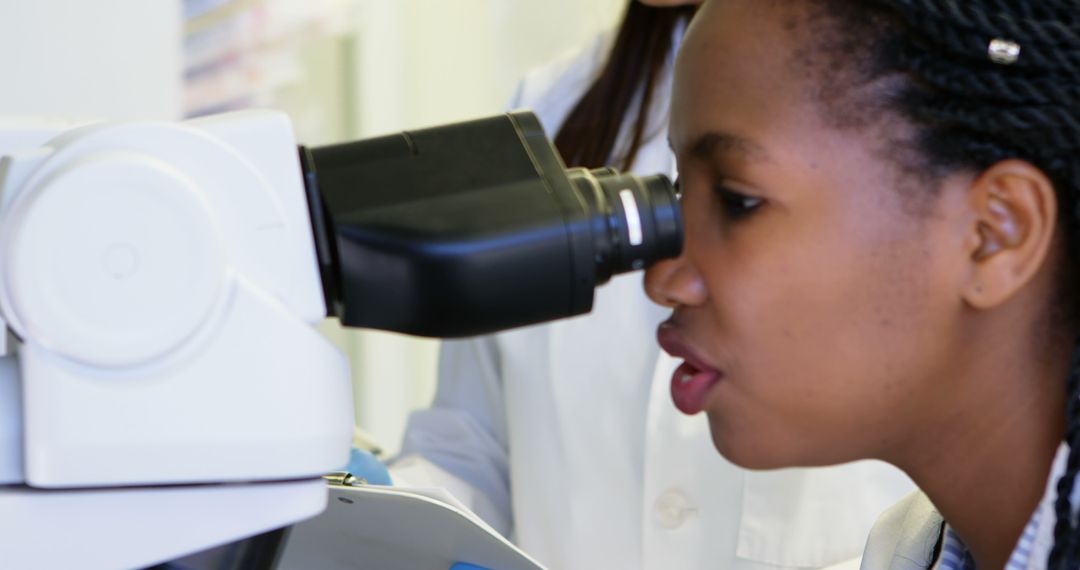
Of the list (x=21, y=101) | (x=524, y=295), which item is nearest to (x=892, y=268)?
(x=524, y=295)

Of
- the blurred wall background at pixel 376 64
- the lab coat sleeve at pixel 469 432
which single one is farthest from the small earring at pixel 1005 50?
the blurred wall background at pixel 376 64

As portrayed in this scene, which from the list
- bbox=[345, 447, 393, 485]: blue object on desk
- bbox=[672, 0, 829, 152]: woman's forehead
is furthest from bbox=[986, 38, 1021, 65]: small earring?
bbox=[345, 447, 393, 485]: blue object on desk

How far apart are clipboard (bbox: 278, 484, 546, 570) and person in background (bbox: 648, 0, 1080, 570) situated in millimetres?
210

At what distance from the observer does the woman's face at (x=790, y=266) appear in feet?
2.44

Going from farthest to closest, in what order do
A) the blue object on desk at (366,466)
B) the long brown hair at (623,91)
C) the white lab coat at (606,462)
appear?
the long brown hair at (623,91) → the white lab coat at (606,462) → the blue object on desk at (366,466)

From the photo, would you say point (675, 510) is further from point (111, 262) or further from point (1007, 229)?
point (111, 262)

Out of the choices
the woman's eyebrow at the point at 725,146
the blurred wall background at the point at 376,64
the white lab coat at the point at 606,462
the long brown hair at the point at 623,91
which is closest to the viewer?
the woman's eyebrow at the point at 725,146

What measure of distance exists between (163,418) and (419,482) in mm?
637

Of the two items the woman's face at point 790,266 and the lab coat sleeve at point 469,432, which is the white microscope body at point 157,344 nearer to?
the woman's face at point 790,266

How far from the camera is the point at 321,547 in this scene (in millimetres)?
732

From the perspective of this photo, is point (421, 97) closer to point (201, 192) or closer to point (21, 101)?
point (21, 101)

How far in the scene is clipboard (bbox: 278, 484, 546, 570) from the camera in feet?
2.12

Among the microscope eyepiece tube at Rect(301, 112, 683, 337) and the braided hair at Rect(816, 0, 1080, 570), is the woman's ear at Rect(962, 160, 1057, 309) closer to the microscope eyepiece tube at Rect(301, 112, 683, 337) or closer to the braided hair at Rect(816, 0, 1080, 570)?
the braided hair at Rect(816, 0, 1080, 570)

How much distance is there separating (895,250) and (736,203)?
100mm
